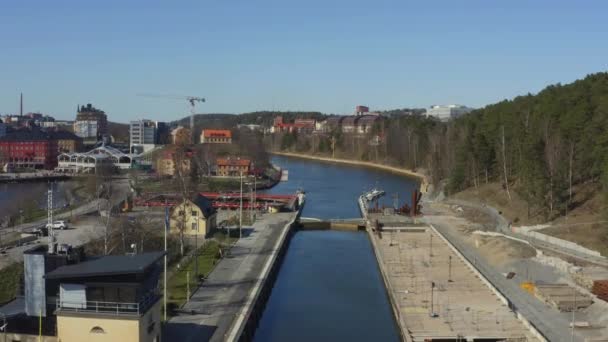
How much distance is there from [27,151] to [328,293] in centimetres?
6707

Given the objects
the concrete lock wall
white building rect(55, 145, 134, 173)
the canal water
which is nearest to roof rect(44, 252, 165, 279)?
the canal water

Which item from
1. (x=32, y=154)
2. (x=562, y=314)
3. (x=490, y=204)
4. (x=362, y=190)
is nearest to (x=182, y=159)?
(x=362, y=190)

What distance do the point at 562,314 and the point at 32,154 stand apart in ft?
246

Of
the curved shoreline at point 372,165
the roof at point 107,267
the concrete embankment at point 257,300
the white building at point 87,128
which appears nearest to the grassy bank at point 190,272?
the concrete embankment at point 257,300

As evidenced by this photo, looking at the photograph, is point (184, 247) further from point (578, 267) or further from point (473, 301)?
point (578, 267)

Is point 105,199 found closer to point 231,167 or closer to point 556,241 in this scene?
point 231,167

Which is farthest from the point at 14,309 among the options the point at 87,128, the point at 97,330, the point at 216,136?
the point at 87,128

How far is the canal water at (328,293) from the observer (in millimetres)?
20531

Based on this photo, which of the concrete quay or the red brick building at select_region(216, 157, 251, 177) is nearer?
the concrete quay

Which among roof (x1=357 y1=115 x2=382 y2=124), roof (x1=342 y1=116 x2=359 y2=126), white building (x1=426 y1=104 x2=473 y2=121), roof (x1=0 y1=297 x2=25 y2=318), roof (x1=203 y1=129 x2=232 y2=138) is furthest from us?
white building (x1=426 y1=104 x2=473 y2=121)

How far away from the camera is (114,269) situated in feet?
45.8

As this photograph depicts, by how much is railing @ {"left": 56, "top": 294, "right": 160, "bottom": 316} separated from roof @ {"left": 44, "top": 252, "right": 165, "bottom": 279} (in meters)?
0.63

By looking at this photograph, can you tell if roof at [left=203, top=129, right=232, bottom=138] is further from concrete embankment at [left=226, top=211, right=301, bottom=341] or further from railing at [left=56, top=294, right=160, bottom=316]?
railing at [left=56, top=294, right=160, bottom=316]

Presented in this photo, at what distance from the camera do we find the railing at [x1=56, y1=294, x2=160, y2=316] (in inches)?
547
